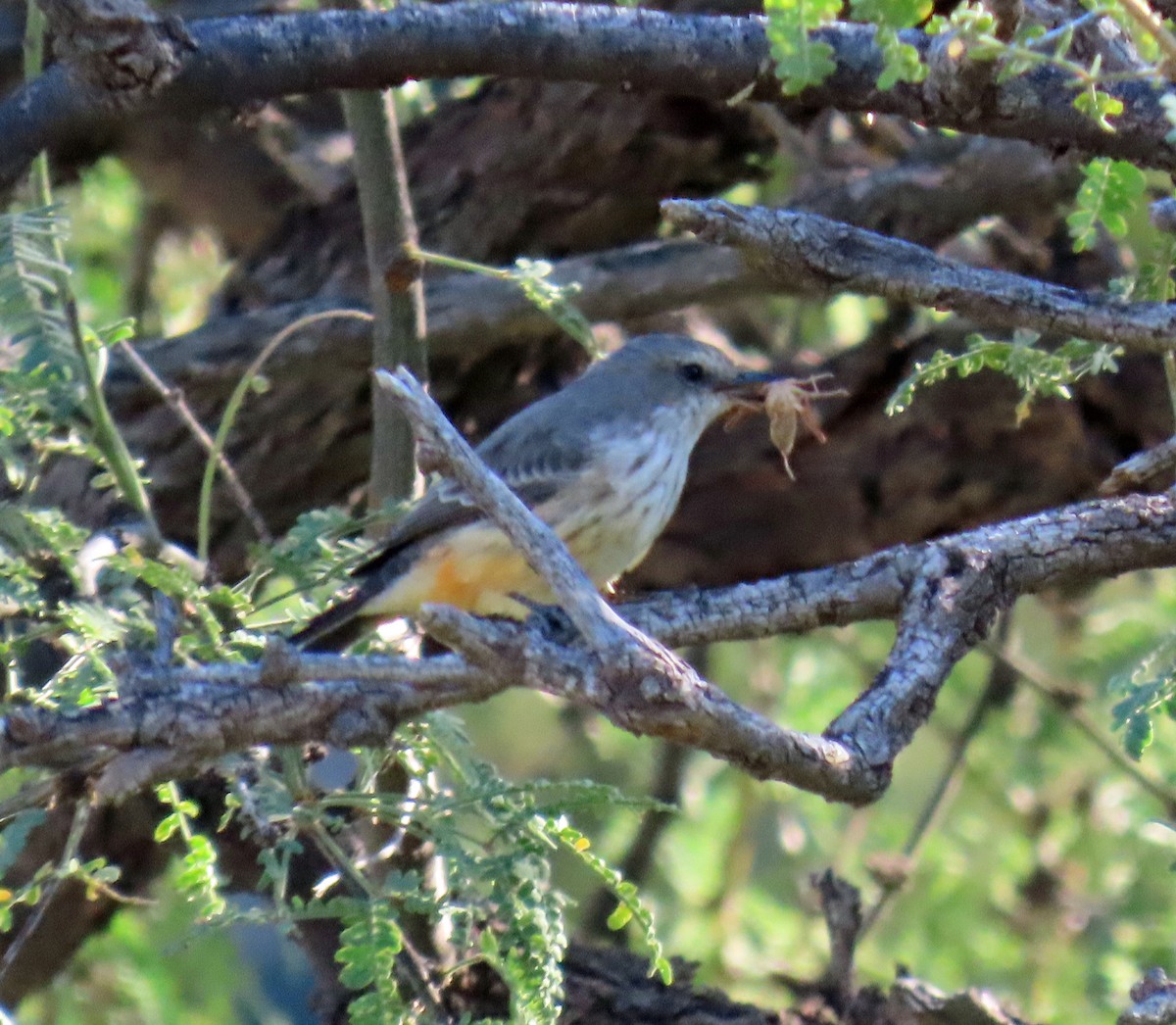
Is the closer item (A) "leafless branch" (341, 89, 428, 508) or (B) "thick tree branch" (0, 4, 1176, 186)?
(B) "thick tree branch" (0, 4, 1176, 186)

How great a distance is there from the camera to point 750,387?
4562 mm

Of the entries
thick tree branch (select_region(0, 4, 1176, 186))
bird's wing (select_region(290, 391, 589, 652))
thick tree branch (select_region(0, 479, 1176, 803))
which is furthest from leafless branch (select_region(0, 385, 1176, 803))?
bird's wing (select_region(290, 391, 589, 652))

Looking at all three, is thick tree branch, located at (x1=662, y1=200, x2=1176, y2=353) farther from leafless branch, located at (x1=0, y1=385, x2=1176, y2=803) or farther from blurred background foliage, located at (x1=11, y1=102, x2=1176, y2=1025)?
blurred background foliage, located at (x1=11, y1=102, x2=1176, y2=1025)

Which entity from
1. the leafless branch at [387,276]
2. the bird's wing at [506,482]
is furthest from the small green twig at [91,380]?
the leafless branch at [387,276]

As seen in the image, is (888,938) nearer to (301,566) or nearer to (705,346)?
(705,346)

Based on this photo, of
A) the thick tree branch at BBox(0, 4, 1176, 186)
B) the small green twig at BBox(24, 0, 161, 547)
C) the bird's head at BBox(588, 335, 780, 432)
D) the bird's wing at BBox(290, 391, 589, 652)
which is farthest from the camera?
the bird's head at BBox(588, 335, 780, 432)

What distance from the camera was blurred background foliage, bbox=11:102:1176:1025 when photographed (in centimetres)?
503

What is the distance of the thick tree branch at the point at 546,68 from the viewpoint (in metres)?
2.74

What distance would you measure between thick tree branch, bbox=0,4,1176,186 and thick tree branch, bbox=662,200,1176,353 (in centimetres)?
32

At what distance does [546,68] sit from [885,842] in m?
3.71

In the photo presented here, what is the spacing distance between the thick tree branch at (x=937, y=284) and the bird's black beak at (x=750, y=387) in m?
1.94

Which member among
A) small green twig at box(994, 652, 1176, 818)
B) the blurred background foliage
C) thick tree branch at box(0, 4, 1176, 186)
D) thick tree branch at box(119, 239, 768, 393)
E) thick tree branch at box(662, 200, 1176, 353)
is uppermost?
thick tree branch at box(0, 4, 1176, 186)

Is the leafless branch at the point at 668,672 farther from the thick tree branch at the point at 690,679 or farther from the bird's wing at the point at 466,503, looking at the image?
the bird's wing at the point at 466,503

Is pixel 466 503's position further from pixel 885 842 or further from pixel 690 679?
pixel 885 842
